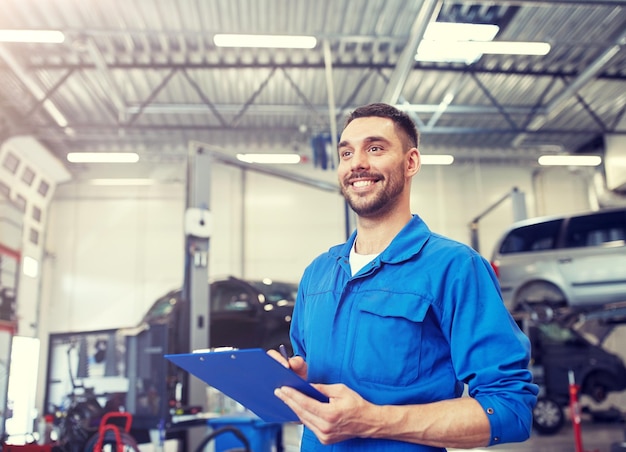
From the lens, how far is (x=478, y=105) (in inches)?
455

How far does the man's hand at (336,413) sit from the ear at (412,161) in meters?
0.61

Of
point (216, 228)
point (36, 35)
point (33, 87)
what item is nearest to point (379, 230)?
point (36, 35)

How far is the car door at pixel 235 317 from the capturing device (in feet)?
23.2

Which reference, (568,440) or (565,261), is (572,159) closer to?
(565,261)

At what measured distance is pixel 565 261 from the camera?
711 cm

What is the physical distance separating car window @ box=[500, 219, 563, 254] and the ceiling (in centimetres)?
269

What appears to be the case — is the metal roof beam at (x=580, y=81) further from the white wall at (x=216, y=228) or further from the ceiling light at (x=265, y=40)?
the ceiling light at (x=265, y=40)

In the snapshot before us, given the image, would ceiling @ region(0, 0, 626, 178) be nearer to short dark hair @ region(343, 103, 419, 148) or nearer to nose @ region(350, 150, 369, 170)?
short dark hair @ region(343, 103, 419, 148)

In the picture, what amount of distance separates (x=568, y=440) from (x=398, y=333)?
22.1 feet

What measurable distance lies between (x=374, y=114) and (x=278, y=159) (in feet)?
31.6

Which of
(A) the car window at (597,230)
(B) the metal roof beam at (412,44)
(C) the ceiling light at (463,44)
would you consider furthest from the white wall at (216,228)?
(A) the car window at (597,230)

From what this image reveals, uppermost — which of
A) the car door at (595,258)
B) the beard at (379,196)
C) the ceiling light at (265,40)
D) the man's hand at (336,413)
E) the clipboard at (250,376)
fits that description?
the ceiling light at (265,40)

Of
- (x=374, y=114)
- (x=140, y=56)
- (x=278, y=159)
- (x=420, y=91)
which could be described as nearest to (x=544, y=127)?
(x=420, y=91)

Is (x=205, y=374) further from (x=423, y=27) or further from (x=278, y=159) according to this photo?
→ (x=278, y=159)
